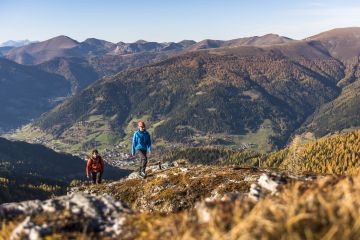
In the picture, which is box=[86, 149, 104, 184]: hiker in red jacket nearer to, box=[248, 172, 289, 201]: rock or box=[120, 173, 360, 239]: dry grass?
box=[248, 172, 289, 201]: rock

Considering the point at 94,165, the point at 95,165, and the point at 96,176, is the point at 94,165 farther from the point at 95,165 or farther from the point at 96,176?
the point at 96,176

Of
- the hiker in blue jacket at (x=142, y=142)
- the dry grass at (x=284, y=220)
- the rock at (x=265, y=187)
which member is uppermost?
the dry grass at (x=284, y=220)

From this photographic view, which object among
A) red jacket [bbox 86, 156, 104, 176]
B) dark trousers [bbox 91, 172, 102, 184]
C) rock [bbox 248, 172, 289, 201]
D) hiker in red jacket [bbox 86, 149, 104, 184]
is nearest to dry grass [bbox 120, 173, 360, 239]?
rock [bbox 248, 172, 289, 201]

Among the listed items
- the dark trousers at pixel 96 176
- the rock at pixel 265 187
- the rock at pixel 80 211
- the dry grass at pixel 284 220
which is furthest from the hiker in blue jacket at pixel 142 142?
the dry grass at pixel 284 220

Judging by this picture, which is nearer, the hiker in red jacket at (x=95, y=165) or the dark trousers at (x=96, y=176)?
the hiker in red jacket at (x=95, y=165)

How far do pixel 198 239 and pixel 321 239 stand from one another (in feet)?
6.93

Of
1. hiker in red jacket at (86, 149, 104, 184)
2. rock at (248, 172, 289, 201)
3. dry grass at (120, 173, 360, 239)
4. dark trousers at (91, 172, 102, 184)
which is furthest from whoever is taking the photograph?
dark trousers at (91, 172, 102, 184)

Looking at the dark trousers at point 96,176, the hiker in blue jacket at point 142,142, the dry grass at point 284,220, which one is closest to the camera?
the dry grass at point 284,220

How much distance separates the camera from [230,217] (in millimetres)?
8320

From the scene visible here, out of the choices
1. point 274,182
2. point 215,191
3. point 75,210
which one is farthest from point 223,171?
point 75,210

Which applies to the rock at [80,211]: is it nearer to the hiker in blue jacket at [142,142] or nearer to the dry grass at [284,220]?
the dry grass at [284,220]

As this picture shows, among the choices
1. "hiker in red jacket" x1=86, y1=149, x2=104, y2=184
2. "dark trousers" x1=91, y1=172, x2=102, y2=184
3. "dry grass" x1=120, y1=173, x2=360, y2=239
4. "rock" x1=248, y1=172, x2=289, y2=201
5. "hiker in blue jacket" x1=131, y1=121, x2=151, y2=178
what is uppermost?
"dry grass" x1=120, y1=173, x2=360, y2=239

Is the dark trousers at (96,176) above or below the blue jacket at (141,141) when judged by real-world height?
below

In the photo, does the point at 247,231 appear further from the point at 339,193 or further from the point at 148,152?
the point at 148,152
